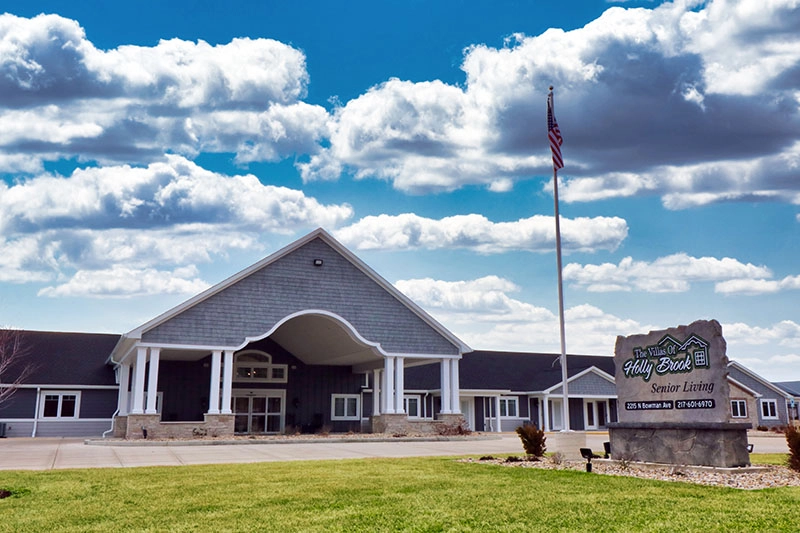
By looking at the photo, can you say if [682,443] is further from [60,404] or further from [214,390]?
[60,404]

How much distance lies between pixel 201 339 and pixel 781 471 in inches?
787

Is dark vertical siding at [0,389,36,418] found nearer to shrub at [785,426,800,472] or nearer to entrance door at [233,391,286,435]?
entrance door at [233,391,286,435]

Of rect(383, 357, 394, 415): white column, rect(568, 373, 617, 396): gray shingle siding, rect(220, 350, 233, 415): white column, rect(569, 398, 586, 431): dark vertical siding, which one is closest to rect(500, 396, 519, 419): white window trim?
rect(568, 373, 617, 396): gray shingle siding

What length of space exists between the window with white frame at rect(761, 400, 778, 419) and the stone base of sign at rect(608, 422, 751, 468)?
41.5 metres

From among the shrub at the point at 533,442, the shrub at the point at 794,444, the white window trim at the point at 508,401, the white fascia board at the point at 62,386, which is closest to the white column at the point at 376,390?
the white window trim at the point at 508,401

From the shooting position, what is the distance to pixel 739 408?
47.9m

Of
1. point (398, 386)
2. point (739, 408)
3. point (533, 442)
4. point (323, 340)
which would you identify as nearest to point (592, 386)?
point (739, 408)

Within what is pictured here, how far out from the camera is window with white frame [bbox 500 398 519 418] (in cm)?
4347

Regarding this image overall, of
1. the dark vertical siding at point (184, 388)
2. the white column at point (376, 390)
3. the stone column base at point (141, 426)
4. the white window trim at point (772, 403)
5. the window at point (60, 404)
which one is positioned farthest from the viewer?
the white window trim at point (772, 403)

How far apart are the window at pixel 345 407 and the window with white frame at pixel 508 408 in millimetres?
11467

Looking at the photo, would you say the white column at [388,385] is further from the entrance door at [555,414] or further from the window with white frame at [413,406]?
the entrance door at [555,414]

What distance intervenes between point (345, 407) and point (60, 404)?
13.8 m

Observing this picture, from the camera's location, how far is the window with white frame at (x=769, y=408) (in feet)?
167

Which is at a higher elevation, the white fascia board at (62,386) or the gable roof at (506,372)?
the gable roof at (506,372)
